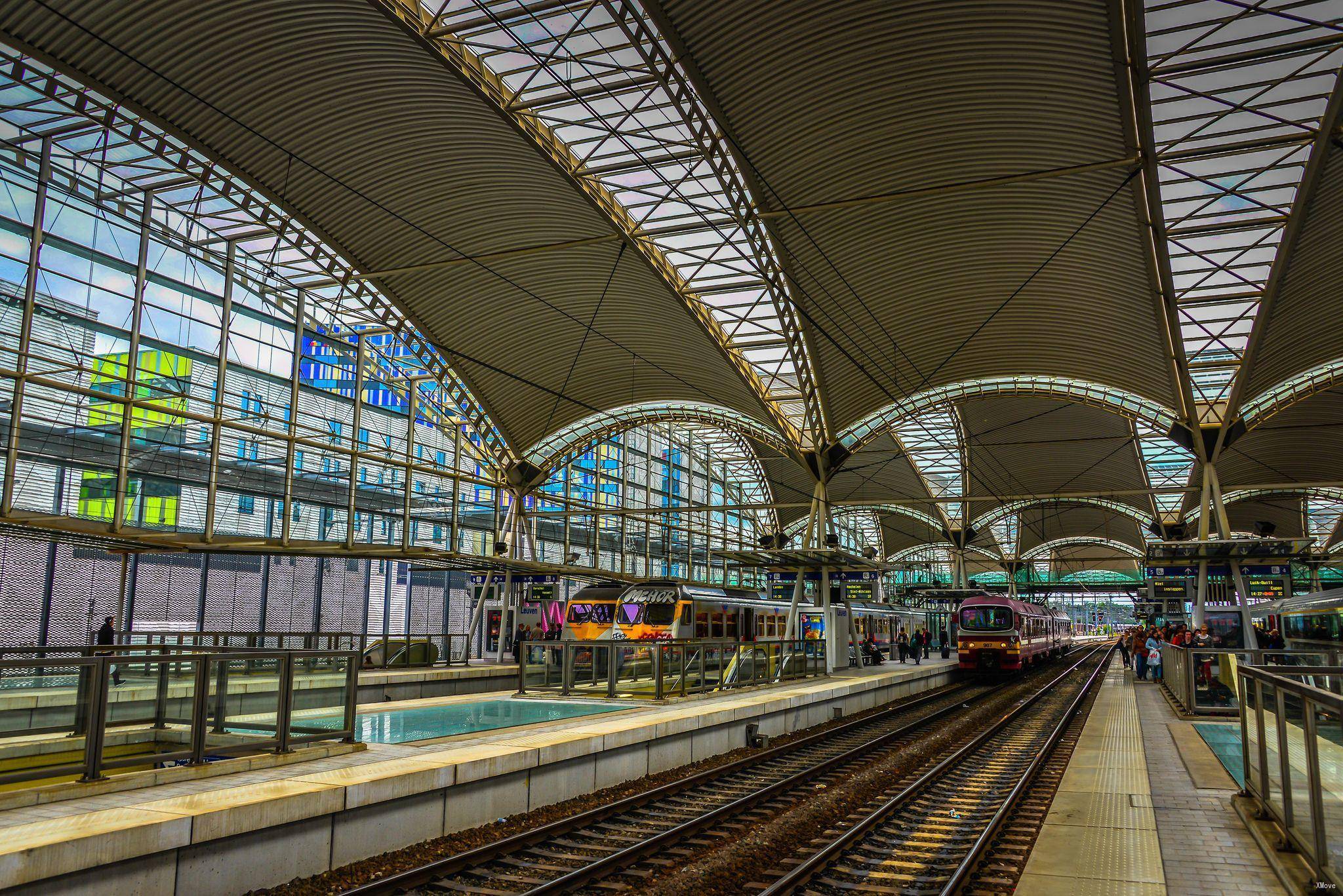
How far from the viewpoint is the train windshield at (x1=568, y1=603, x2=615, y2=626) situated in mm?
32156

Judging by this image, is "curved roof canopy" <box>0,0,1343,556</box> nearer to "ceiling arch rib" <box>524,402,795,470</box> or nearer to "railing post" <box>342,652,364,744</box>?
"ceiling arch rib" <box>524,402,795,470</box>

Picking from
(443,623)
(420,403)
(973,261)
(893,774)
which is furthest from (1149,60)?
(443,623)

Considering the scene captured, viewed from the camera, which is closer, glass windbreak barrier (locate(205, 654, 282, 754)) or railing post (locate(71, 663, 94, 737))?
railing post (locate(71, 663, 94, 737))

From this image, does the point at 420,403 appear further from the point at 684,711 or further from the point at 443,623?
the point at 684,711

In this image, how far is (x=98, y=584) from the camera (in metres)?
27.7

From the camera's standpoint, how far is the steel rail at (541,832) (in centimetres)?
894

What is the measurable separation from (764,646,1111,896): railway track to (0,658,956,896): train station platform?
3713 millimetres

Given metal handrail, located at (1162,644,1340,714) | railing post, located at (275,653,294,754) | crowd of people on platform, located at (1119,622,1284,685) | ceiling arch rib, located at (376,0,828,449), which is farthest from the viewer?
ceiling arch rib, located at (376,0,828,449)

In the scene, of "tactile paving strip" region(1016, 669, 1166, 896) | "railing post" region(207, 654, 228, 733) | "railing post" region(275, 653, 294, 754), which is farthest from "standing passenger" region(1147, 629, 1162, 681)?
"railing post" region(207, 654, 228, 733)

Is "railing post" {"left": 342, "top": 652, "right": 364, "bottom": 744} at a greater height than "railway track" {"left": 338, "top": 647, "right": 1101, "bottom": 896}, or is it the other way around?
"railing post" {"left": 342, "top": 652, "right": 364, "bottom": 744}

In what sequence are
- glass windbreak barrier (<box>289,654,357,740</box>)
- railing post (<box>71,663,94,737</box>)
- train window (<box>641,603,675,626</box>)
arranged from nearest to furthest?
1. railing post (<box>71,663,94,737</box>)
2. glass windbreak barrier (<box>289,654,357,740</box>)
3. train window (<box>641,603,675,626</box>)

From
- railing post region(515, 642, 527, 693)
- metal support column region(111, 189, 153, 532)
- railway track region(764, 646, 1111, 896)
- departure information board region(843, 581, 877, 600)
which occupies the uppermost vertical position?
metal support column region(111, 189, 153, 532)

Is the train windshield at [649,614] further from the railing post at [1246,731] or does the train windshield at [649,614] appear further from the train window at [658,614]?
the railing post at [1246,731]

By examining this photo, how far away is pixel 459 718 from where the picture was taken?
16.5 metres
